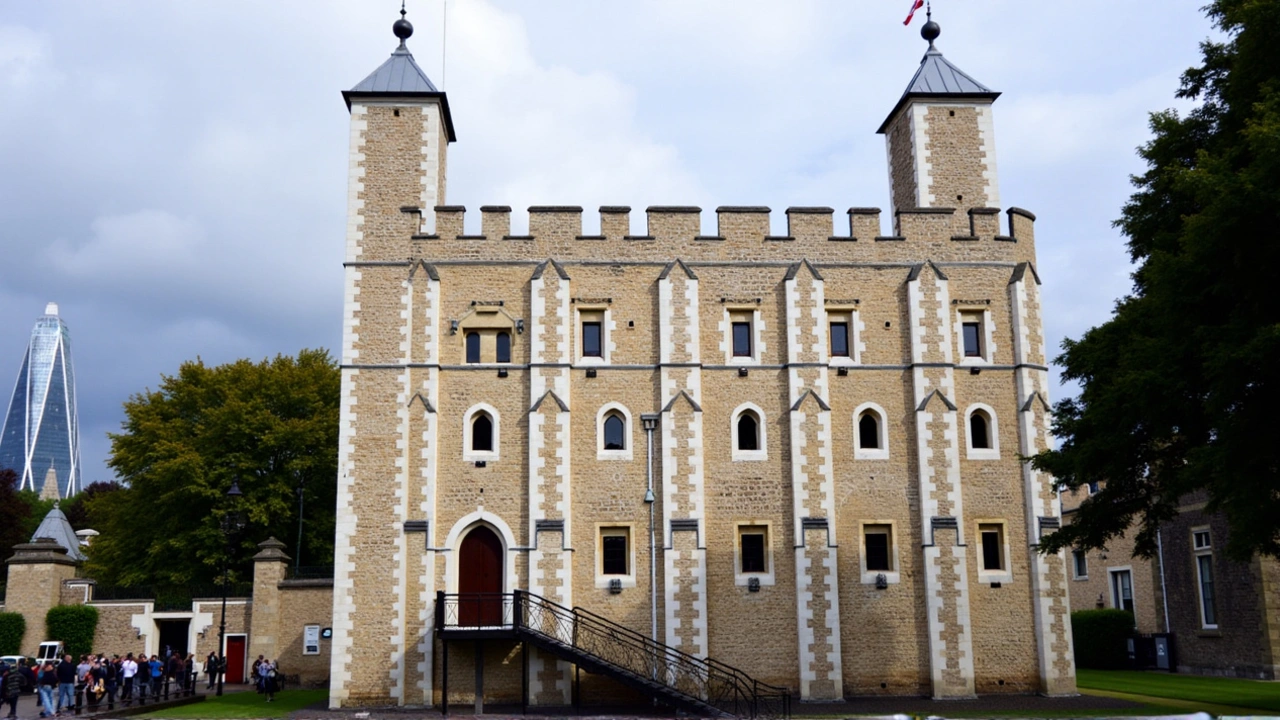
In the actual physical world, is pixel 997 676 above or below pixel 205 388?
below

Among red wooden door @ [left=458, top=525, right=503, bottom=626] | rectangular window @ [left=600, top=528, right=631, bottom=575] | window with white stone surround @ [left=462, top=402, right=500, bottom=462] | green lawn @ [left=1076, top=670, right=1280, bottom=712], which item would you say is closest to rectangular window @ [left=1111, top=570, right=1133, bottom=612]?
green lawn @ [left=1076, top=670, right=1280, bottom=712]

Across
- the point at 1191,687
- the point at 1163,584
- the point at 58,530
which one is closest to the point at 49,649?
the point at 58,530

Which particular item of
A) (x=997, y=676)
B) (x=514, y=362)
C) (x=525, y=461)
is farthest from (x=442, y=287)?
(x=997, y=676)

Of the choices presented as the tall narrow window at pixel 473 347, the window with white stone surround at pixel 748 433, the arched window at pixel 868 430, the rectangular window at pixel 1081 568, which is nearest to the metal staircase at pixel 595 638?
the window with white stone surround at pixel 748 433

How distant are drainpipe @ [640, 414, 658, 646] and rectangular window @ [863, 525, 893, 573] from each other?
533cm

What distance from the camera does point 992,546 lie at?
89.6 ft

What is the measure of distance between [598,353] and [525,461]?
3.36 m

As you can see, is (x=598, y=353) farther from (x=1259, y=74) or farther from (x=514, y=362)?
(x=1259, y=74)

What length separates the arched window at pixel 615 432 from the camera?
27.1 metres

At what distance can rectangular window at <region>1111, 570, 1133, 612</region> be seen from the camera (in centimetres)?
3966

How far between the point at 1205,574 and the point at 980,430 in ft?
35.2

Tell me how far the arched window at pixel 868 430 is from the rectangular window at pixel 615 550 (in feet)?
21.2

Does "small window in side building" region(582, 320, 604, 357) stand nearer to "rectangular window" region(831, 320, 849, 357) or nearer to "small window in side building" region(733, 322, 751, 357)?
"small window in side building" region(733, 322, 751, 357)

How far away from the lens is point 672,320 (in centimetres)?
2755
